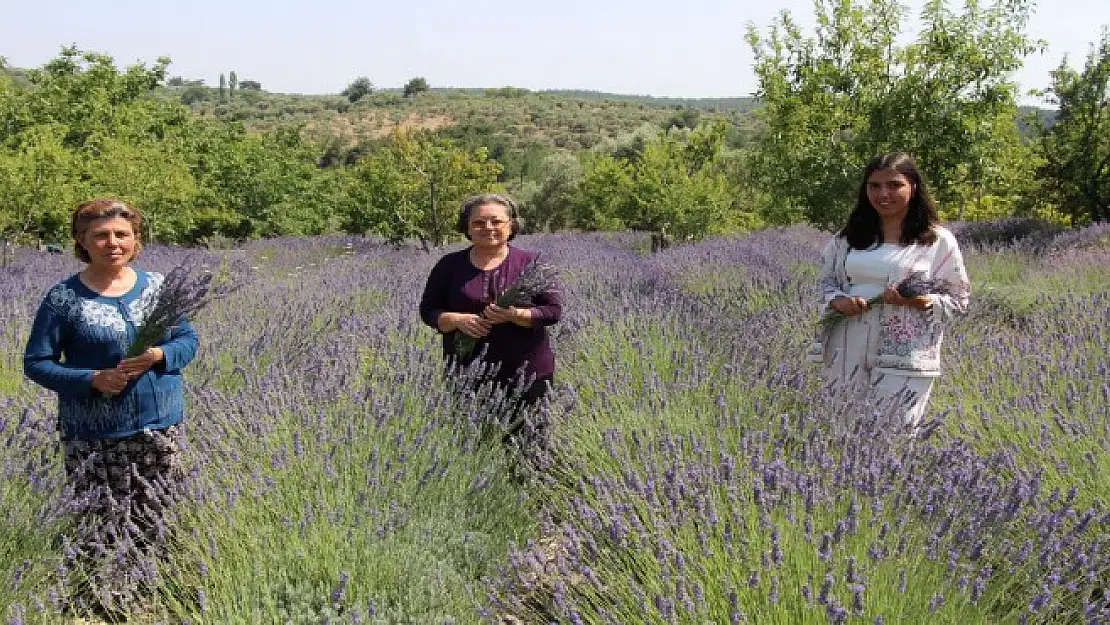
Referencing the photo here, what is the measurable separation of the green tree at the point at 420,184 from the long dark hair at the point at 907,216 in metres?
11.0

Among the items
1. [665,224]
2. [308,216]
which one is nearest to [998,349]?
[665,224]

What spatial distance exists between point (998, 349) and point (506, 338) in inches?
87.5

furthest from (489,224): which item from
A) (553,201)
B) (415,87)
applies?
(415,87)

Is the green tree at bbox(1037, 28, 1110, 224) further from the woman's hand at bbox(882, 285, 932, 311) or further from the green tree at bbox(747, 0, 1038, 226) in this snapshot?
the woman's hand at bbox(882, 285, 932, 311)

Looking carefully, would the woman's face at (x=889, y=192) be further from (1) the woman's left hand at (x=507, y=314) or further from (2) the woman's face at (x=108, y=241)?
(2) the woman's face at (x=108, y=241)

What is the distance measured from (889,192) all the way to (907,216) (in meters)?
0.15

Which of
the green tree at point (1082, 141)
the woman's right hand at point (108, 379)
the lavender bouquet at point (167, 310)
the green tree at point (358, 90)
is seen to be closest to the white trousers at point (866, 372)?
the lavender bouquet at point (167, 310)

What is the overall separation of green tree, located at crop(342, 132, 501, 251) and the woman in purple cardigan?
10587 mm

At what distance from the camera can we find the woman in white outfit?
278 cm

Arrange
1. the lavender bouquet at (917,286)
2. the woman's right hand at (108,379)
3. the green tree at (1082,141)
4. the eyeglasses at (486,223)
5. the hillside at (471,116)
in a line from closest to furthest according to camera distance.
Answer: the woman's right hand at (108,379), the lavender bouquet at (917,286), the eyeglasses at (486,223), the green tree at (1082,141), the hillside at (471,116)

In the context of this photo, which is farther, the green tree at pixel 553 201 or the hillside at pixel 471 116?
the hillside at pixel 471 116

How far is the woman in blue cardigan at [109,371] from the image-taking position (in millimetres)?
2254

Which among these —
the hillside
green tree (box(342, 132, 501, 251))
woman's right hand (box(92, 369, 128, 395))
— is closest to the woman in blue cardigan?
woman's right hand (box(92, 369, 128, 395))

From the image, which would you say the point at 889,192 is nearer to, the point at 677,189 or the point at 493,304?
the point at 493,304
